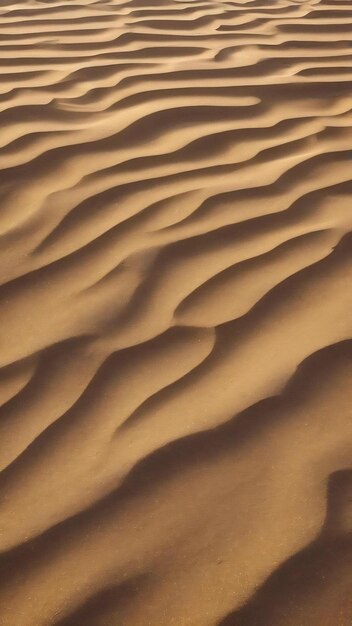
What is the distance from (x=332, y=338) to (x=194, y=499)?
0.52m

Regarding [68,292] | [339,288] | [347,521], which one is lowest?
[347,521]

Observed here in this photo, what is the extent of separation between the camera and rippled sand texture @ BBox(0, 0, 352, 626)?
1.20 metres

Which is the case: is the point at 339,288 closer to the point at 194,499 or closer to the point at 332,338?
the point at 332,338

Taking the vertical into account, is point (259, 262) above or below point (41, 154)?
below

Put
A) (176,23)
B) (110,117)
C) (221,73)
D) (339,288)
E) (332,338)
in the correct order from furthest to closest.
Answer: (176,23)
(221,73)
(110,117)
(339,288)
(332,338)

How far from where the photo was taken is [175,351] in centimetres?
161

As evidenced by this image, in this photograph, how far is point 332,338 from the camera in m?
1.63

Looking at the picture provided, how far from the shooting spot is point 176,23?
3666 mm

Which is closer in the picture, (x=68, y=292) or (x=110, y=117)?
(x=68, y=292)

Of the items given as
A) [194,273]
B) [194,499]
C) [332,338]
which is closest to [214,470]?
[194,499]

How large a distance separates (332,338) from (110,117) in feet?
4.55

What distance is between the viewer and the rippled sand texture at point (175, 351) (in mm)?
1198

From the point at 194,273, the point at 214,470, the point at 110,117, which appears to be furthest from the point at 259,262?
the point at 110,117

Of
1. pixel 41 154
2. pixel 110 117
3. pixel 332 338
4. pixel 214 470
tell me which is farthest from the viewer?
pixel 110 117
